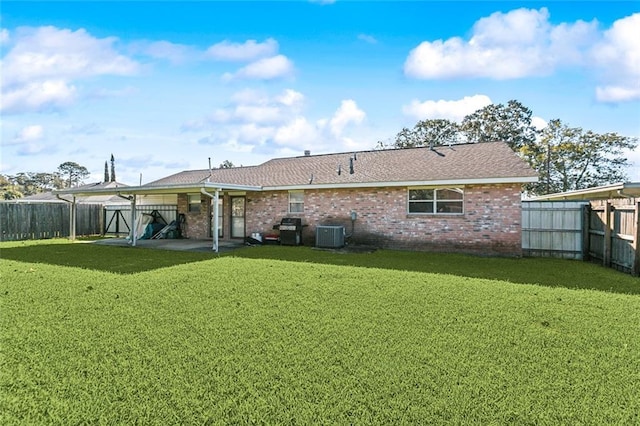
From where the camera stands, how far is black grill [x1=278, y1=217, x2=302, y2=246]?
43.8 ft

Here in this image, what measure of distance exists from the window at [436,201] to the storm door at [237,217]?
24.2ft

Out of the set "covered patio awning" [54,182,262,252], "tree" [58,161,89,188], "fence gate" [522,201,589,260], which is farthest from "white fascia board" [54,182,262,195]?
"tree" [58,161,89,188]

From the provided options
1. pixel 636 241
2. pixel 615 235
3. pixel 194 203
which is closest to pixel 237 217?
pixel 194 203

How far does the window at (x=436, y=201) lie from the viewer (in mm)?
11617

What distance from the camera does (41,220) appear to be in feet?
55.5

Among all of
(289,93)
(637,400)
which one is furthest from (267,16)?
(637,400)

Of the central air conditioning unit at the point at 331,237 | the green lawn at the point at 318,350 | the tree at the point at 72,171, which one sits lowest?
the green lawn at the point at 318,350

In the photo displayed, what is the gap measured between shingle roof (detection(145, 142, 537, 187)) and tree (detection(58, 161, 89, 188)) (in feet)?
205

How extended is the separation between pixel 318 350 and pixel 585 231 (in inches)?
420

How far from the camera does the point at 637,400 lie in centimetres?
285

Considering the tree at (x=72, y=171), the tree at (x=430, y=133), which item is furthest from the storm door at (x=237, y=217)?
the tree at (x=72, y=171)

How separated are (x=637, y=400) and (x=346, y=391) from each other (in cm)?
237

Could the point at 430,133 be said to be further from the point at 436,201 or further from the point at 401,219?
the point at 401,219

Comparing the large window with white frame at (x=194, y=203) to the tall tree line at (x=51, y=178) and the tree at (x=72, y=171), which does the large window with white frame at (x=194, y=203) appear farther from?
the tree at (x=72, y=171)
